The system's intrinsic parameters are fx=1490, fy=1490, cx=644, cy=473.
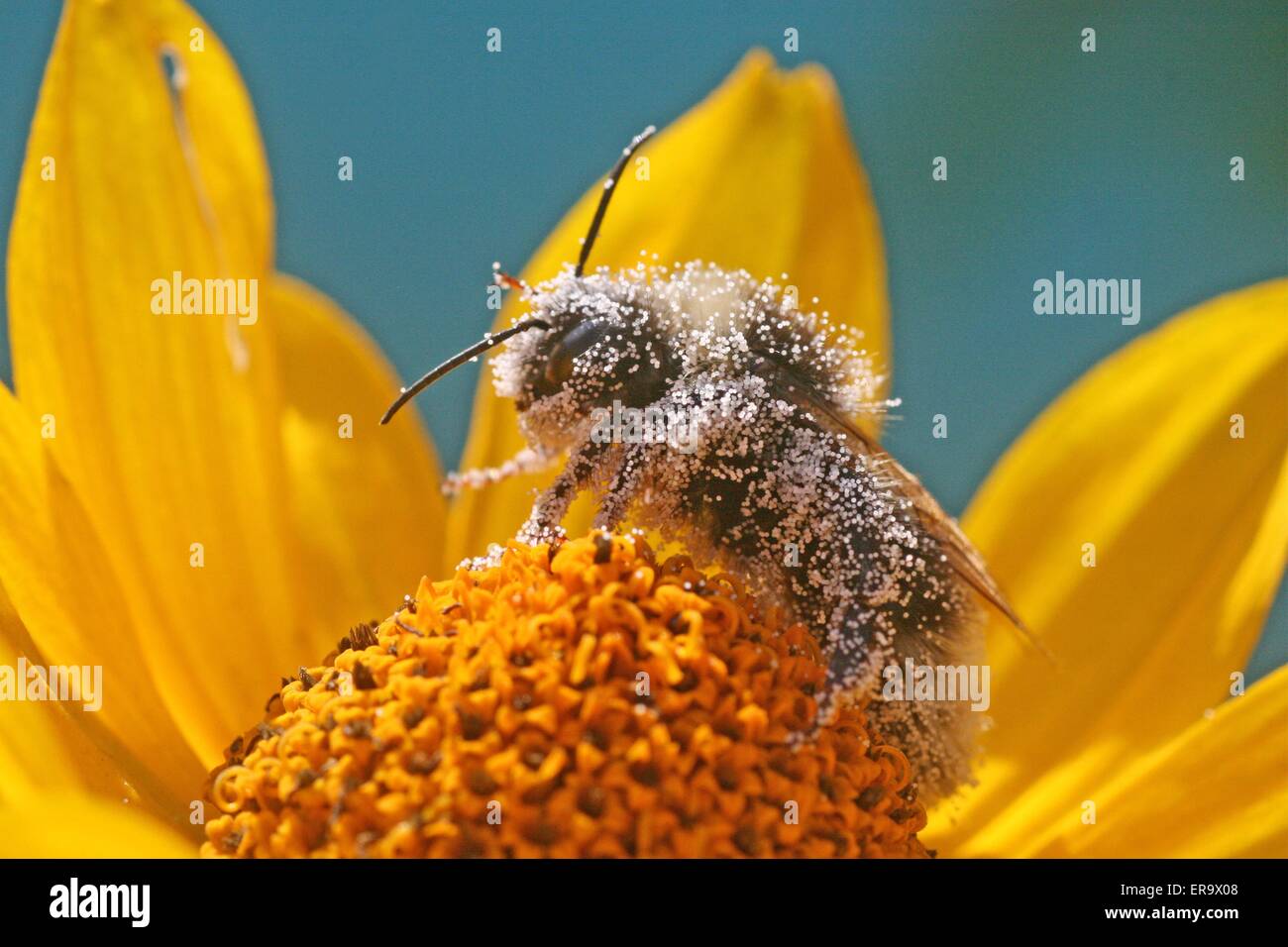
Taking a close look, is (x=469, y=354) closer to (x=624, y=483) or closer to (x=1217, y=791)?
(x=624, y=483)

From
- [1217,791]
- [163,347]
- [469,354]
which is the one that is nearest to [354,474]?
[163,347]

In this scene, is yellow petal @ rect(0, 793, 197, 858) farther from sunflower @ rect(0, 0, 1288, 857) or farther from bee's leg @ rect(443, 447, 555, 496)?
bee's leg @ rect(443, 447, 555, 496)

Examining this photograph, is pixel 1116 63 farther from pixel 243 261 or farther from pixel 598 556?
pixel 243 261

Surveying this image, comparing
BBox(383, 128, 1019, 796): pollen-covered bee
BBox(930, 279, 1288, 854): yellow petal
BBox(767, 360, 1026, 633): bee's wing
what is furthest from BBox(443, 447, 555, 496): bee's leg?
BBox(930, 279, 1288, 854): yellow petal

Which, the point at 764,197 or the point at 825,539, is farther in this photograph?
the point at 764,197

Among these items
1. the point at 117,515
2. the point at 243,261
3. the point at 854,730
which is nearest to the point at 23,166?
the point at 243,261

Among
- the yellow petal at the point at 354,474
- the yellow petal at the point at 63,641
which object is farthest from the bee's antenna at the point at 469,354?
the yellow petal at the point at 354,474
